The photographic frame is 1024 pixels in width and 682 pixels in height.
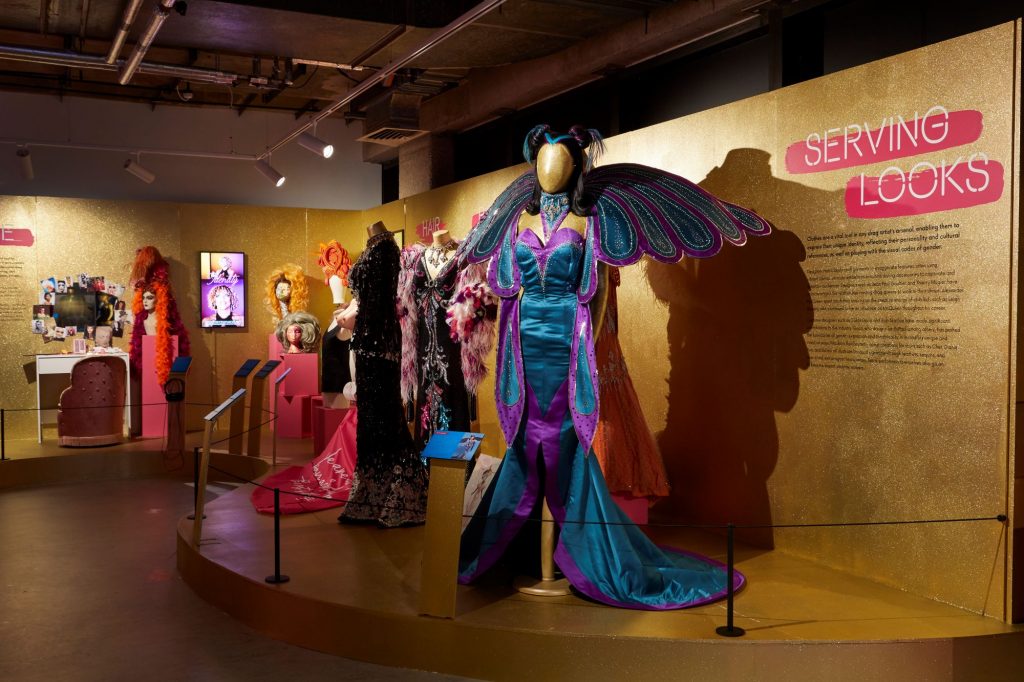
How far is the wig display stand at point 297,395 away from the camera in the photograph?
32.6ft

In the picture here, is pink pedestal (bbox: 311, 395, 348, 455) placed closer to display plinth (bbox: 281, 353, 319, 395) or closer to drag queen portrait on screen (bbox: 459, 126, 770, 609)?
display plinth (bbox: 281, 353, 319, 395)

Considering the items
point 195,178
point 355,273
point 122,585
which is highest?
point 195,178

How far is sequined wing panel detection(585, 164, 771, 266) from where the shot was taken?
4.22m

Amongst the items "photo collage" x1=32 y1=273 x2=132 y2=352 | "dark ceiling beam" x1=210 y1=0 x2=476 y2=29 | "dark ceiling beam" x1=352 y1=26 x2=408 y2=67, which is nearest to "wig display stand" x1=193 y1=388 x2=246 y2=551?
"dark ceiling beam" x1=210 y1=0 x2=476 y2=29

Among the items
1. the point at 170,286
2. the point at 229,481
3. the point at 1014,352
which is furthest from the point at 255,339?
the point at 1014,352

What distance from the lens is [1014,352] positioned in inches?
150

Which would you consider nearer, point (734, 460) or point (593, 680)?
point (593, 680)

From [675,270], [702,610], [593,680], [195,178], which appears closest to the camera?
[593,680]

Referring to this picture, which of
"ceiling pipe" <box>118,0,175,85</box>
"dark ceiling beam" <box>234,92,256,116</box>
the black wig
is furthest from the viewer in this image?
"dark ceiling beam" <box>234,92,256,116</box>

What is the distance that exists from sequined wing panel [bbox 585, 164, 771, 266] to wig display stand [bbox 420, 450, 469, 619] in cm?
113

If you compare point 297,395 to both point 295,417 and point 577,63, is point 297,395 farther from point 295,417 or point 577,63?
point 577,63

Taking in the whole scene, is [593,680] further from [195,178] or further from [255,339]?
[195,178]

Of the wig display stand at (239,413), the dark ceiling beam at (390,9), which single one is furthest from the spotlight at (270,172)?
the dark ceiling beam at (390,9)

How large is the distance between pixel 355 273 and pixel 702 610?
9.91ft
